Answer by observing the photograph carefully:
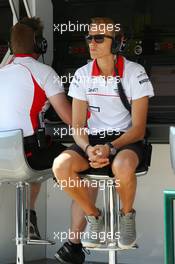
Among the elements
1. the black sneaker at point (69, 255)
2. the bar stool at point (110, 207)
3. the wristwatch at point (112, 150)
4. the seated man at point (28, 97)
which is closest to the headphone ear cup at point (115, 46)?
the seated man at point (28, 97)

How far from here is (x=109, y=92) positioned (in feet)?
13.8

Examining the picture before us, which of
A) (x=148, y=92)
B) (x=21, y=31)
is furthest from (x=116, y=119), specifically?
(x=21, y=31)

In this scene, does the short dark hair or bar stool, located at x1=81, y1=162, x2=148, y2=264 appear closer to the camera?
bar stool, located at x1=81, y1=162, x2=148, y2=264

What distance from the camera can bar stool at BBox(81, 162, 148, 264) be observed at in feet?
13.0

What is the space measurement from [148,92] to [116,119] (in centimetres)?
25

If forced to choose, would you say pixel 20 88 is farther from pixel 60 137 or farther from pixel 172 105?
pixel 172 105

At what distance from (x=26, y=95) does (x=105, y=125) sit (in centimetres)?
53

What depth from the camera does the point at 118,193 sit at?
399cm

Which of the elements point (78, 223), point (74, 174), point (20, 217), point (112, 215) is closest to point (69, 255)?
point (78, 223)

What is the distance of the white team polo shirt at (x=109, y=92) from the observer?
13.7 feet

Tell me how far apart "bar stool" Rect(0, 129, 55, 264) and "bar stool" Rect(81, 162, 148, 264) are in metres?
0.38

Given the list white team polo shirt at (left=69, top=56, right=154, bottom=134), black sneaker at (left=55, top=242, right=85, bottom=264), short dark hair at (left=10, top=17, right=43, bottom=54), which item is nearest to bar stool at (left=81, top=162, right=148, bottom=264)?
white team polo shirt at (left=69, top=56, right=154, bottom=134)

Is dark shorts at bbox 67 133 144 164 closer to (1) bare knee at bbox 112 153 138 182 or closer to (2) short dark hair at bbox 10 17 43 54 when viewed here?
(1) bare knee at bbox 112 153 138 182

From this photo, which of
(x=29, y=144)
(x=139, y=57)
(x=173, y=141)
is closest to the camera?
(x=173, y=141)
